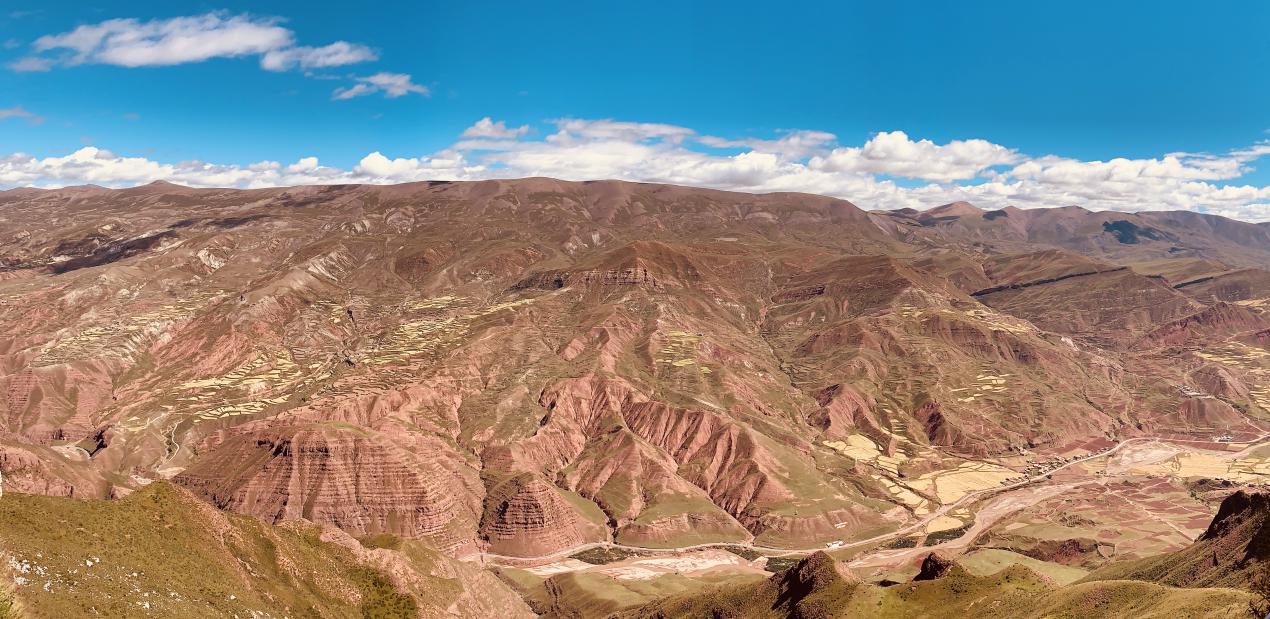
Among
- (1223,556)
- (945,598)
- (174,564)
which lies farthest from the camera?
(1223,556)

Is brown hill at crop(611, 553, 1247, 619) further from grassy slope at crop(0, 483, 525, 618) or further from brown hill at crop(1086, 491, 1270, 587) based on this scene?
grassy slope at crop(0, 483, 525, 618)

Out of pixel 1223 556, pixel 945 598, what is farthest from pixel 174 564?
pixel 1223 556

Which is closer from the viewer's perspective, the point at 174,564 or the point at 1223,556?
the point at 174,564

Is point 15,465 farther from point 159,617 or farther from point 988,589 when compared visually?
point 988,589

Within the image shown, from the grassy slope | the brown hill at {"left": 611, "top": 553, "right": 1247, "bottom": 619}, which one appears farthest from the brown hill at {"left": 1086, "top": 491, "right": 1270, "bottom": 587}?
the grassy slope

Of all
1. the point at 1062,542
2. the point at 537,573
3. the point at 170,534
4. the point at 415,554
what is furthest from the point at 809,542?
the point at 170,534

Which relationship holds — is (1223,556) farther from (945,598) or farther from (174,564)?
(174,564)

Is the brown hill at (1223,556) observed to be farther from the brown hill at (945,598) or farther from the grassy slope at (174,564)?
the grassy slope at (174,564)

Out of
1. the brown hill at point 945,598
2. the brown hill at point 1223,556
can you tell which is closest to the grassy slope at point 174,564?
the brown hill at point 945,598
